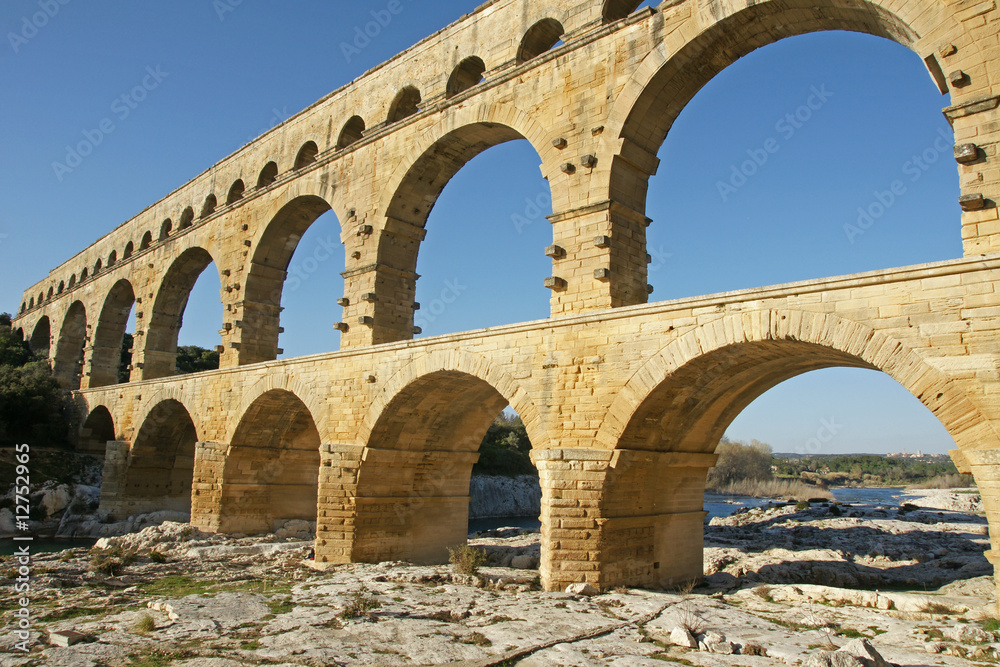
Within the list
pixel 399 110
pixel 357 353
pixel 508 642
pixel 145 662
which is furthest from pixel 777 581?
pixel 399 110

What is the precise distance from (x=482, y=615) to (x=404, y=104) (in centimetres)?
1033

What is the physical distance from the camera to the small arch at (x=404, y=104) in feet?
44.6

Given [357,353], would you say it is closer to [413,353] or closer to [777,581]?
[413,353]

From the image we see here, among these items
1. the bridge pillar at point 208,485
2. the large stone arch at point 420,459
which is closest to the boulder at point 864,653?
the large stone arch at point 420,459

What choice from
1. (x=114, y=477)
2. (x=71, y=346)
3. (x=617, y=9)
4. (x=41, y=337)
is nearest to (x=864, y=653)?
(x=617, y=9)

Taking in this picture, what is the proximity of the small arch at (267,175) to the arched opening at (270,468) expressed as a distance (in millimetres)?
6071

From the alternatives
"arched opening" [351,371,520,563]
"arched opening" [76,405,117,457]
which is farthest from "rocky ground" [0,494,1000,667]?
"arched opening" [76,405,117,457]

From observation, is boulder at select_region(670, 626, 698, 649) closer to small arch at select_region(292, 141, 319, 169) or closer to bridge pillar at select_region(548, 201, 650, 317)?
bridge pillar at select_region(548, 201, 650, 317)

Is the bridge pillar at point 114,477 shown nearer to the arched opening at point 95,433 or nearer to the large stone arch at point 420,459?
the arched opening at point 95,433

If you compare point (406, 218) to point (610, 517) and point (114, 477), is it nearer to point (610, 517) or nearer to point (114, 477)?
point (610, 517)

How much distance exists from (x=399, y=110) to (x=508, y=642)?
10.9m

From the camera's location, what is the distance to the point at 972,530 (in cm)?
1645

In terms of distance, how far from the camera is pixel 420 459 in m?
11.9

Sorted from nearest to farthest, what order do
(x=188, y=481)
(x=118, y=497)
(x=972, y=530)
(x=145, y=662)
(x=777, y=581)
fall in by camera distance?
1. (x=145, y=662)
2. (x=777, y=581)
3. (x=972, y=530)
4. (x=118, y=497)
5. (x=188, y=481)
